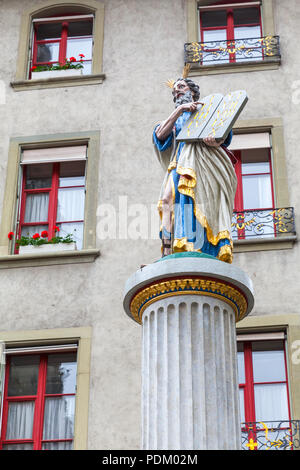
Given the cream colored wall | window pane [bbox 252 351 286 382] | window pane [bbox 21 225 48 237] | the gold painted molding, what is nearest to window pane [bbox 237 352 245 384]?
window pane [bbox 252 351 286 382]

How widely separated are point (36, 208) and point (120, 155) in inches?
65.1

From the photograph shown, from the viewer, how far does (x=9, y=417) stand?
12.5 m

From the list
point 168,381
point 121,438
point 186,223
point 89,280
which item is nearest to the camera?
point 168,381

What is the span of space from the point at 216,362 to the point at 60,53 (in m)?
10.1

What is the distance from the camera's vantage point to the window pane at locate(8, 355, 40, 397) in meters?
12.7

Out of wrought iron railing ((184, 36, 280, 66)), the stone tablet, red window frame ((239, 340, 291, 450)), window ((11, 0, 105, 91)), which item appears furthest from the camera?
window ((11, 0, 105, 91))

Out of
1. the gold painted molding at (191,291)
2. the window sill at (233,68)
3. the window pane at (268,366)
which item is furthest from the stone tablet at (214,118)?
the window sill at (233,68)

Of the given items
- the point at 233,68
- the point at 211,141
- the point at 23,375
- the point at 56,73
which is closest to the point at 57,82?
the point at 56,73

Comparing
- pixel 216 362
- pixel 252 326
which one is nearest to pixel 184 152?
pixel 216 362

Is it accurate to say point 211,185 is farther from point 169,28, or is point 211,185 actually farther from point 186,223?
point 169,28

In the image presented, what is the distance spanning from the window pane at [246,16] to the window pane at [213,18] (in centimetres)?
20

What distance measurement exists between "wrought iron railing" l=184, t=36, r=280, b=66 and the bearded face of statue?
6152 mm

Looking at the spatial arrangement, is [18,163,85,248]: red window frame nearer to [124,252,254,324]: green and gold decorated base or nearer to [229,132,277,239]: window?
[229,132,277,239]: window

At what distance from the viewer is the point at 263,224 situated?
44.2 feet
